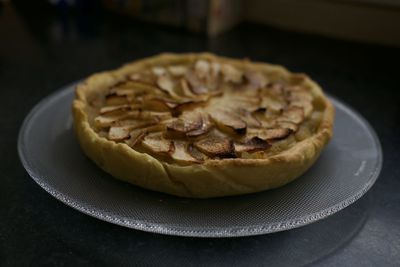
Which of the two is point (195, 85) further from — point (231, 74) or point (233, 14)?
point (233, 14)

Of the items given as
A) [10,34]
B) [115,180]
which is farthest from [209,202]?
[10,34]

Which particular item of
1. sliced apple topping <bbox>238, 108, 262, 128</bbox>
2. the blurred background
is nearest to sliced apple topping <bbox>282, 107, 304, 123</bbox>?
sliced apple topping <bbox>238, 108, 262, 128</bbox>

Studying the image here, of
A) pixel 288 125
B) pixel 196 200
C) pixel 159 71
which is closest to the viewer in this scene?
pixel 196 200

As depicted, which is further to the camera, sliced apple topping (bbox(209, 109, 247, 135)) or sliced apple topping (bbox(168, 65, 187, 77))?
sliced apple topping (bbox(168, 65, 187, 77))

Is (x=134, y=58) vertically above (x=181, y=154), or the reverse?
(x=181, y=154)

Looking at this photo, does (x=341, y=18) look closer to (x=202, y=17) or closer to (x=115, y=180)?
(x=202, y=17)

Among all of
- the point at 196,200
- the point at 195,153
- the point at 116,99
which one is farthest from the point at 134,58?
the point at 196,200

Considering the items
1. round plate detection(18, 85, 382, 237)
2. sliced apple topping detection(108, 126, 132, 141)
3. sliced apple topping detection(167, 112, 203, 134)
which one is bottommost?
round plate detection(18, 85, 382, 237)

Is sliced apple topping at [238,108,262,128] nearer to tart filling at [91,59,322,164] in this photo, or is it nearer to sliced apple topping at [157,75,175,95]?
tart filling at [91,59,322,164]
